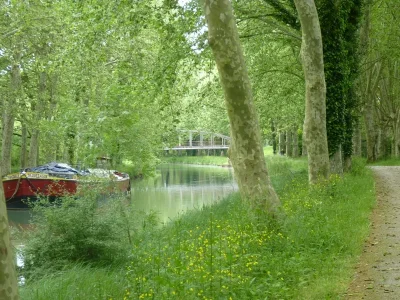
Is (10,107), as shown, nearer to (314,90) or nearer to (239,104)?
(314,90)

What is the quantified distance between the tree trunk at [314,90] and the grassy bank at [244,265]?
140 inches

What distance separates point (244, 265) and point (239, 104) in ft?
10.5

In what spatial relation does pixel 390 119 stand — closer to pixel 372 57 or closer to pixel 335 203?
pixel 372 57

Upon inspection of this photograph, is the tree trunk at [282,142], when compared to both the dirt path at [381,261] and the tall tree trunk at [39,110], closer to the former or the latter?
the tall tree trunk at [39,110]

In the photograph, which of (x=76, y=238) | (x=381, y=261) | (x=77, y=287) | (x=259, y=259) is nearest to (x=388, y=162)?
(x=76, y=238)

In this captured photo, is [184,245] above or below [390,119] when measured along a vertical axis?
below

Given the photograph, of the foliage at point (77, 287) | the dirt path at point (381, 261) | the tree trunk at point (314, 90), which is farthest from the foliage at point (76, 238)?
the tree trunk at point (314, 90)

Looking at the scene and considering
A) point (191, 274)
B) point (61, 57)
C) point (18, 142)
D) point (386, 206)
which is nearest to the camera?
point (191, 274)

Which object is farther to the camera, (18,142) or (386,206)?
(18,142)

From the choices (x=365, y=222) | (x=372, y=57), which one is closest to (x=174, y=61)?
(x=365, y=222)

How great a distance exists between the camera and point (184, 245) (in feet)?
25.0

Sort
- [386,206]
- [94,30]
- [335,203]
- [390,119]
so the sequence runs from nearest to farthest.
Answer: [335,203] < [386,206] < [94,30] < [390,119]

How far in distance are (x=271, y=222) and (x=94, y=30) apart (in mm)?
7250

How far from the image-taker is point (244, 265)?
648 centimetres
